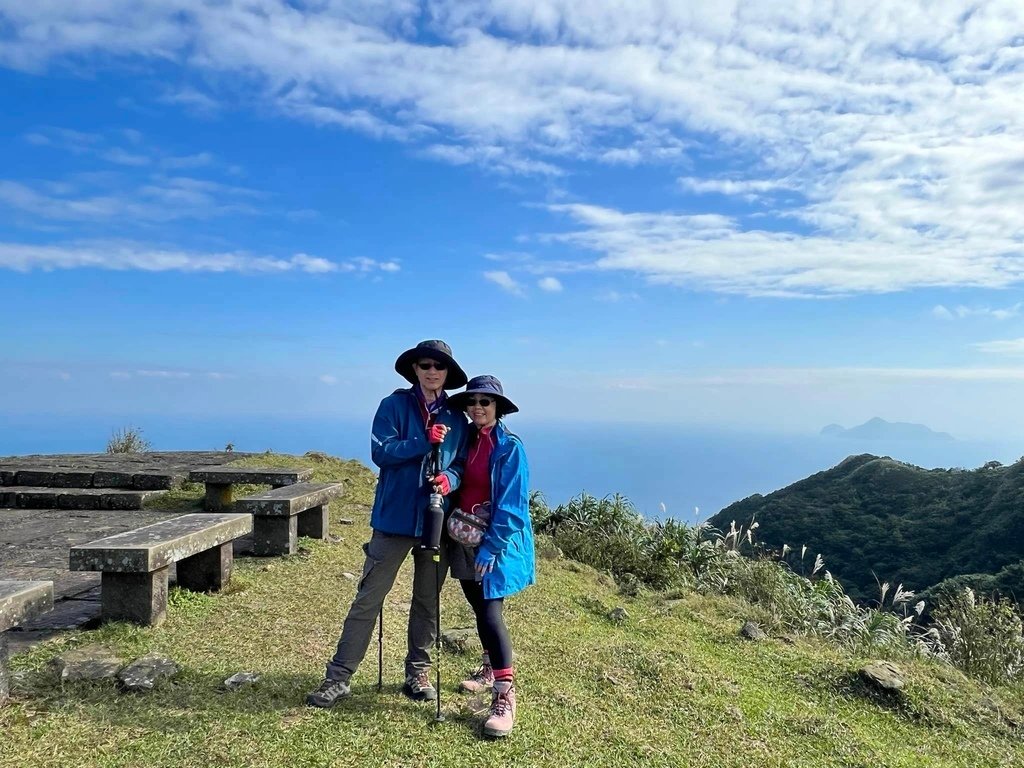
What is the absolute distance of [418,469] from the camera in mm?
3812

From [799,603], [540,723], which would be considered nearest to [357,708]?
[540,723]

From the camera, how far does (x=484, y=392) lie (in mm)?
3740

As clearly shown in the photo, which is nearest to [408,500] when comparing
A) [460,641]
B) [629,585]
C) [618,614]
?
[460,641]

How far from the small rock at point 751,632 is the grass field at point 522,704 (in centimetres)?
11

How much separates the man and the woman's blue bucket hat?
7cm

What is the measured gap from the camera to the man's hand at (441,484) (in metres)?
3.63

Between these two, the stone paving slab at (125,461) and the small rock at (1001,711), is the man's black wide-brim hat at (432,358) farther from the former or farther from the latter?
the stone paving slab at (125,461)

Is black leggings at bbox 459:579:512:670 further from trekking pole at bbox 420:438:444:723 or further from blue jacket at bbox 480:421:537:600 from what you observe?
trekking pole at bbox 420:438:444:723

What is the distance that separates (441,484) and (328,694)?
1283 mm

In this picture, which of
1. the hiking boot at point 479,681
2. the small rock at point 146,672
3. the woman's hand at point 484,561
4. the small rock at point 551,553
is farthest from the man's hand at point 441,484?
the small rock at point 551,553

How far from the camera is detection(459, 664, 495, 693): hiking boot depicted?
4141mm

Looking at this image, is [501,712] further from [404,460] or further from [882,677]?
[882,677]

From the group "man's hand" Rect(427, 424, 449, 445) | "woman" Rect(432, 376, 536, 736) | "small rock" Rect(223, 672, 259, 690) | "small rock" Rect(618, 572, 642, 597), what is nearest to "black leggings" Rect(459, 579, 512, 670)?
"woman" Rect(432, 376, 536, 736)

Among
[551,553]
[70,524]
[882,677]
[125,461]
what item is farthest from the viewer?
[125,461]
